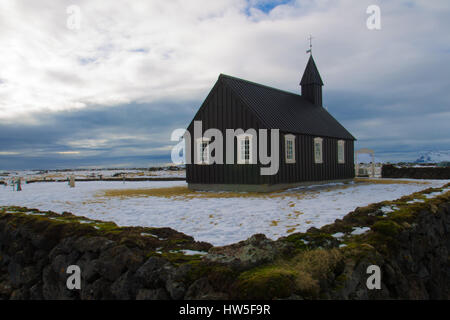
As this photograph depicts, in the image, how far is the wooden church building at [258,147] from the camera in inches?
750

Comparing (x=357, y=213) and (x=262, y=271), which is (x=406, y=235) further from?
(x=262, y=271)

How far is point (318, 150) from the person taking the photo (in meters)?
23.7

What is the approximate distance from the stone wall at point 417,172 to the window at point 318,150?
14446mm

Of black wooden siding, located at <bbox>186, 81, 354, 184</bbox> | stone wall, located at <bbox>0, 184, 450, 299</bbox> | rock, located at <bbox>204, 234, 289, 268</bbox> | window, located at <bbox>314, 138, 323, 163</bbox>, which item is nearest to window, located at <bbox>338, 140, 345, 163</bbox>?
window, located at <bbox>314, 138, 323, 163</bbox>

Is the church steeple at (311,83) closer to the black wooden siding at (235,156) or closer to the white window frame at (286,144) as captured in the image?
the black wooden siding at (235,156)

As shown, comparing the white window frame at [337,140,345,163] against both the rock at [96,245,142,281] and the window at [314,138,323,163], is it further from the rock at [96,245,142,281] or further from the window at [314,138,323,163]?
the rock at [96,245,142,281]

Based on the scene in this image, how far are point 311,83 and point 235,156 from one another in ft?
43.5

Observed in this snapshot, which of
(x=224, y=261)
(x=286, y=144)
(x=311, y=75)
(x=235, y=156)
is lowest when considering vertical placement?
(x=224, y=261)

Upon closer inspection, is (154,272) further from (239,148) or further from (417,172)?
(417,172)

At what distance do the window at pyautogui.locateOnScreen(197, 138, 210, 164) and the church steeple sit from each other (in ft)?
41.9

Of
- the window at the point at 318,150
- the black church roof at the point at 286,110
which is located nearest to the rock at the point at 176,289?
the black church roof at the point at 286,110

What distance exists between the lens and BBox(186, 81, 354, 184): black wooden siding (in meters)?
19.0

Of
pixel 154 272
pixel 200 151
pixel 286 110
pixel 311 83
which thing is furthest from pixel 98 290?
pixel 311 83
